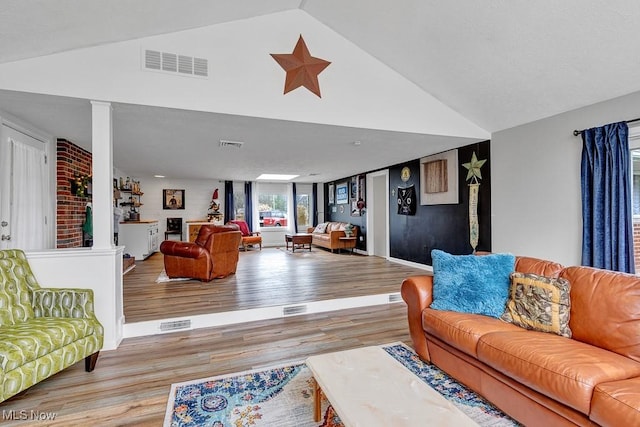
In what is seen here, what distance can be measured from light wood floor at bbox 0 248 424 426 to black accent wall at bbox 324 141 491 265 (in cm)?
143

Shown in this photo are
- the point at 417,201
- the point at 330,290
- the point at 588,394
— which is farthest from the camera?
the point at 417,201

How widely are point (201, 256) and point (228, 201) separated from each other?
16.3ft

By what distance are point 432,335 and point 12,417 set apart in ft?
8.83

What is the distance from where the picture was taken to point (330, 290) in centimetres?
440

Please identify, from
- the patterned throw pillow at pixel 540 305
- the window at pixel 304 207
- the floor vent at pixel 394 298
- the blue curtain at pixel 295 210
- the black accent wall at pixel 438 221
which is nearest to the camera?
the patterned throw pillow at pixel 540 305

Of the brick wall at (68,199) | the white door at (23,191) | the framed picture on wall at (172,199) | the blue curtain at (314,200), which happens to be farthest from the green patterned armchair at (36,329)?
the blue curtain at (314,200)

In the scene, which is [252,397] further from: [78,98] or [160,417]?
[78,98]

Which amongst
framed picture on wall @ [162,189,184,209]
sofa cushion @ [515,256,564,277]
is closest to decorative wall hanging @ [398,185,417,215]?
sofa cushion @ [515,256,564,277]

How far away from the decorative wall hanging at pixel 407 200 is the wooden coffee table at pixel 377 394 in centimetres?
491

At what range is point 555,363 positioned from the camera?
1.48 meters

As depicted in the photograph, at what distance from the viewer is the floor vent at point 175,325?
316 centimetres

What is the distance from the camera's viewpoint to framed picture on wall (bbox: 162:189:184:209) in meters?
9.34

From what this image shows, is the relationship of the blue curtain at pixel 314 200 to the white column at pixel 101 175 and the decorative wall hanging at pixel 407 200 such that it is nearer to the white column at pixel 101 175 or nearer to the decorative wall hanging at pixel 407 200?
the decorative wall hanging at pixel 407 200

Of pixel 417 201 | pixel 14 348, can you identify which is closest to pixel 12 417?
pixel 14 348
